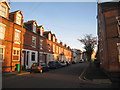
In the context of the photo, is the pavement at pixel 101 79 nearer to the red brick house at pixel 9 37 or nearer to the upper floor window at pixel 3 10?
the red brick house at pixel 9 37

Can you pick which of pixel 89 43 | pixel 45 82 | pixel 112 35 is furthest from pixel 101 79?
pixel 89 43

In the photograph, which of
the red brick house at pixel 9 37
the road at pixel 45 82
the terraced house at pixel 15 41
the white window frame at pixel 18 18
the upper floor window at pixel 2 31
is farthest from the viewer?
the white window frame at pixel 18 18

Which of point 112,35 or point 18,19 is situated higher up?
point 18,19

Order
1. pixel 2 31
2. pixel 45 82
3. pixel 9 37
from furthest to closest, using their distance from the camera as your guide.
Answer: pixel 9 37
pixel 2 31
pixel 45 82

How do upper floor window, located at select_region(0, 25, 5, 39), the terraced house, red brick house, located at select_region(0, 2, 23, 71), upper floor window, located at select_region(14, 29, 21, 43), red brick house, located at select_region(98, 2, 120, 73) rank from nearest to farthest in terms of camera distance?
red brick house, located at select_region(98, 2, 120, 73) < upper floor window, located at select_region(0, 25, 5, 39) < red brick house, located at select_region(0, 2, 23, 71) < the terraced house < upper floor window, located at select_region(14, 29, 21, 43)

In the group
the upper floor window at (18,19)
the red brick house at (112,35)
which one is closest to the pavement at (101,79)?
the red brick house at (112,35)

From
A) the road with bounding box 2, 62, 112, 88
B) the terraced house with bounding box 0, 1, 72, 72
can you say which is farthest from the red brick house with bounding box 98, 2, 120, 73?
the terraced house with bounding box 0, 1, 72, 72

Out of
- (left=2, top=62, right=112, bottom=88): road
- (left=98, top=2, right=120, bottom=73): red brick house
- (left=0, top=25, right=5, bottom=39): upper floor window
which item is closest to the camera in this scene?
(left=2, top=62, right=112, bottom=88): road

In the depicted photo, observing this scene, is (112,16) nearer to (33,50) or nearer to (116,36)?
(116,36)

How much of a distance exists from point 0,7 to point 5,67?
8.40 metres

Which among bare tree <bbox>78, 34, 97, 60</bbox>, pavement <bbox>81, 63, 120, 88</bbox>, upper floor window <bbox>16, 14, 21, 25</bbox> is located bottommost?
pavement <bbox>81, 63, 120, 88</bbox>

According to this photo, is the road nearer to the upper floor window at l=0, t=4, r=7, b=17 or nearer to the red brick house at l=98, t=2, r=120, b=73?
the red brick house at l=98, t=2, r=120, b=73

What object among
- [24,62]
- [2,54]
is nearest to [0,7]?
[2,54]

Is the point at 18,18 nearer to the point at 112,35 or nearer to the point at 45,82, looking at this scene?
the point at 45,82
